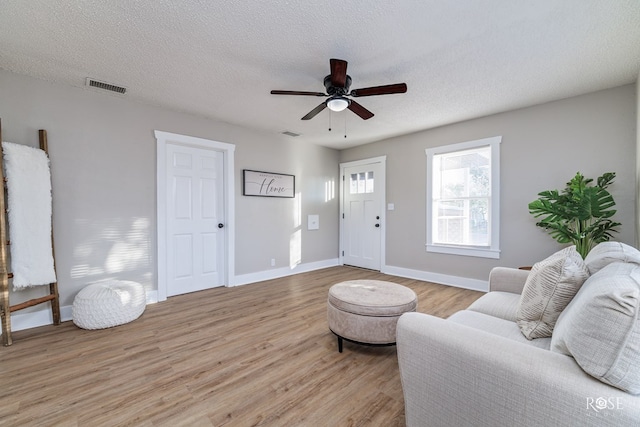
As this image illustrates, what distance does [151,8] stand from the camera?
5.99 ft

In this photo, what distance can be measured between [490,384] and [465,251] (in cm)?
345

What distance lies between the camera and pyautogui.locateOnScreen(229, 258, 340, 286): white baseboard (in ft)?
14.1

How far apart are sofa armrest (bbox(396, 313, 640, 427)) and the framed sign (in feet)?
11.7

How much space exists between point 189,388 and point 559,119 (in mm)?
4764

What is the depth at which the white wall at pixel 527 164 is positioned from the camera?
295 centimetres

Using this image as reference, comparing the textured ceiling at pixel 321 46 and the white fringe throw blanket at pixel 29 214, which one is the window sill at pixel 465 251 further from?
the white fringe throw blanket at pixel 29 214

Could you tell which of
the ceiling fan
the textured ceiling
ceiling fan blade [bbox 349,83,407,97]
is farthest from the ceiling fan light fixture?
the textured ceiling

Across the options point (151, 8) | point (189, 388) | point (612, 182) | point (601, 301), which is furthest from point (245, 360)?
point (612, 182)

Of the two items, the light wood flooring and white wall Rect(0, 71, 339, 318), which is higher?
white wall Rect(0, 71, 339, 318)

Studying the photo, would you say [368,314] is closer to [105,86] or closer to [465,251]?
[465,251]

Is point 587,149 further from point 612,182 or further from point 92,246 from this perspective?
point 92,246

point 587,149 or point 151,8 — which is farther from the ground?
point 151,8

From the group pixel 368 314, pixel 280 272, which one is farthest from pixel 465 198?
pixel 280 272

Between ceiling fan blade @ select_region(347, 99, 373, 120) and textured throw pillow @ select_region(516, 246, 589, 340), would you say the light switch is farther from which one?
textured throw pillow @ select_region(516, 246, 589, 340)
